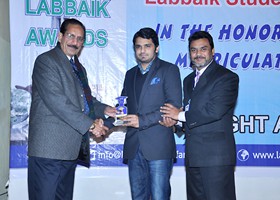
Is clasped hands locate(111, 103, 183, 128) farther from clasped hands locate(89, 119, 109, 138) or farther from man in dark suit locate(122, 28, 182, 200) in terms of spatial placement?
clasped hands locate(89, 119, 109, 138)

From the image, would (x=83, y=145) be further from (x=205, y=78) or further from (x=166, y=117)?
(x=205, y=78)

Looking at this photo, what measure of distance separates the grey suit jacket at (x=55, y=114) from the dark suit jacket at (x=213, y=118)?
0.81 metres

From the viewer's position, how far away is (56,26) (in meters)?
4.09

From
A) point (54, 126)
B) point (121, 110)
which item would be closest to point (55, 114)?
point (54, 126)

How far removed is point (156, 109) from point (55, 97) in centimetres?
82

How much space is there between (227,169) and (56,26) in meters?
2.31

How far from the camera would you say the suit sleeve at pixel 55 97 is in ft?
9.37

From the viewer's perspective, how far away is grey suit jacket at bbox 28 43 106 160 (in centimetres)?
286

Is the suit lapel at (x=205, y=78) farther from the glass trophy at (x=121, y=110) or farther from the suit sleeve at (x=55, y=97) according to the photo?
the suit sleeve at (x=55, y=97)

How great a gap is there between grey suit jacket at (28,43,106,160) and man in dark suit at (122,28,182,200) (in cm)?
46

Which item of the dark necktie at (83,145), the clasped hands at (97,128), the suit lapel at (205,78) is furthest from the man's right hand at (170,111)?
the dark necktie at (83,145)

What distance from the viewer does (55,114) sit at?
2.89 metres

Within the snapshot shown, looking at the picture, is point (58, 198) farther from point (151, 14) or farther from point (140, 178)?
point (151, 14)

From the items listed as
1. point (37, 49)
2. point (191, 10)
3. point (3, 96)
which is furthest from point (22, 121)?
point (191, 10)
